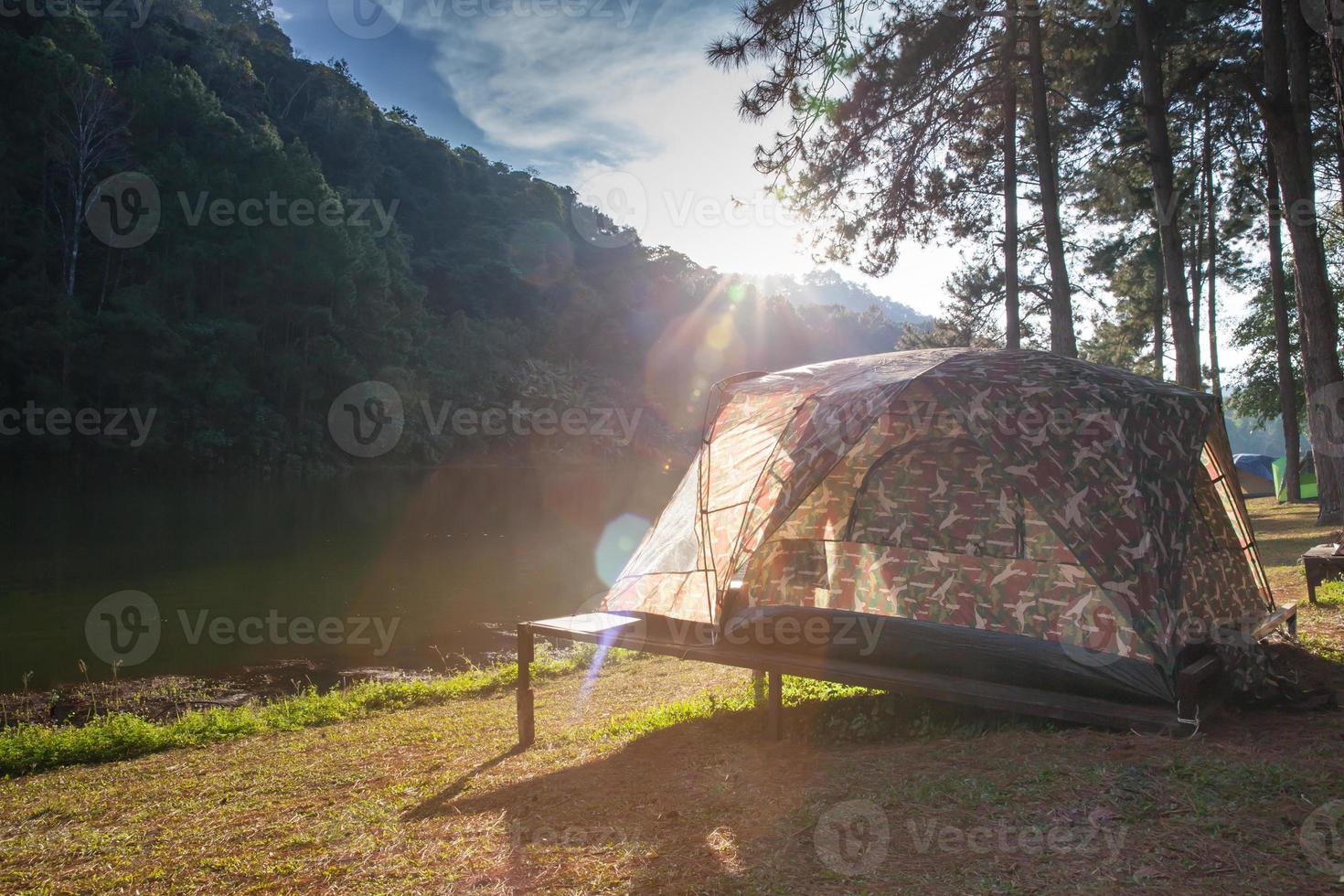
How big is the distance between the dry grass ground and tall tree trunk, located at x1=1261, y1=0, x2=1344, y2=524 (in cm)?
473

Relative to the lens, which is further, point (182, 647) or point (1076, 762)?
point (182, 647)

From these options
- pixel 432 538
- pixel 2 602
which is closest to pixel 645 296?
pixel 432 538

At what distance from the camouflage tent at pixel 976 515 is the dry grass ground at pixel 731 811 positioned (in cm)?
72

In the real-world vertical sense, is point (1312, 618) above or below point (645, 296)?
below

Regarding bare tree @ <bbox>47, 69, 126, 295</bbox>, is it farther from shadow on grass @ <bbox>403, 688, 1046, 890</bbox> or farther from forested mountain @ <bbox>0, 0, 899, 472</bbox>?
shadow on grass @ <bbox>403, 688, 1046, 890</bbox>

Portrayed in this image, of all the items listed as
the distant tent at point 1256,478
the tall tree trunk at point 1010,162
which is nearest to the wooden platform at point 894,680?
the tall tree trunk at point 1010,162

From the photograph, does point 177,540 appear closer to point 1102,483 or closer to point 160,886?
point 160,886

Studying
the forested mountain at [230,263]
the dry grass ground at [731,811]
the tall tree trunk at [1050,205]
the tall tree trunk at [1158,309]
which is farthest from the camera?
the forested mountain at [230,263]

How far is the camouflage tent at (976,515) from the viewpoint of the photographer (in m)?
5.17

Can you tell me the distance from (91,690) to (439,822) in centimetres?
759

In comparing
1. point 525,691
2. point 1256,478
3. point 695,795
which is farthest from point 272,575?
point 1256,478

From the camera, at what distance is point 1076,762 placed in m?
4.09

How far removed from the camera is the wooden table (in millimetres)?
8527

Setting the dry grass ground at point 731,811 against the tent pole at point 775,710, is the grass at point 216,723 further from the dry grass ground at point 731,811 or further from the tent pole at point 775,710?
the tent pole at point 775,710
